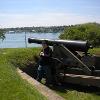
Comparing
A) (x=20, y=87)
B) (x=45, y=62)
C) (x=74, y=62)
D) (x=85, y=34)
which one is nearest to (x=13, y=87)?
(x=20, y=87)

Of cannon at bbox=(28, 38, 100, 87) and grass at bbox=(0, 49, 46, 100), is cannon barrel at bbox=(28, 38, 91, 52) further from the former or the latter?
grass at bbox=(0, 49, 46, 100)

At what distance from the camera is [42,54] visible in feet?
44.6

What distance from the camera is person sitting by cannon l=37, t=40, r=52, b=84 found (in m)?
13.6

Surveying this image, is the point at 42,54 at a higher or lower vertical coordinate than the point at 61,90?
higher

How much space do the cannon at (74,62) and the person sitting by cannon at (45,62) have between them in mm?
433

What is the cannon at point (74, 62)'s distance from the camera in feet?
44.0

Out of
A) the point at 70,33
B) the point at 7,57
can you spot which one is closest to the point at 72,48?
the point at 7,57

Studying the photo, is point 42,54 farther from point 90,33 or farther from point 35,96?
point 90,33

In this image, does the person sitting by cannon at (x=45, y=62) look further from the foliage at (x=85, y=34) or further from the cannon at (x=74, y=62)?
the foliage at (x=85, y=34)

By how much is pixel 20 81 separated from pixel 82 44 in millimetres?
3492

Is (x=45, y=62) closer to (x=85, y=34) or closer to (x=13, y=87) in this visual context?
(x=13, y=87)

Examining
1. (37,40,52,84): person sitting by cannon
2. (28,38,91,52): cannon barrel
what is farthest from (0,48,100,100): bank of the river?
(28,38,91,52): cannon barrel

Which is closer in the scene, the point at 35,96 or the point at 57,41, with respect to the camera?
the point at 35,96

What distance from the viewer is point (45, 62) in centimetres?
1378
